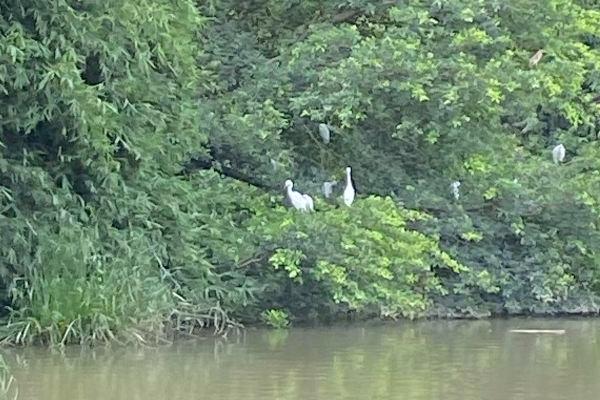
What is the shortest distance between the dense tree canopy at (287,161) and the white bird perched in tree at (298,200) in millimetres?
262

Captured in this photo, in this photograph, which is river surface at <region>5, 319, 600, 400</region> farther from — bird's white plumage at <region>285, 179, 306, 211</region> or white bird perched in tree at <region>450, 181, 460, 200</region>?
white bird perched in tree at <region>450, 181, 460, 200</region>

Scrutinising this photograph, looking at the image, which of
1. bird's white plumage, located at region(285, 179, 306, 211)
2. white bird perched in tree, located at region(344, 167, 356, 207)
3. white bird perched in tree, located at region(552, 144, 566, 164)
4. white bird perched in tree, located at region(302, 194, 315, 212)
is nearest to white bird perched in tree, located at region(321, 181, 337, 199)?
white bird perched in tree, located at region(344, 167, 356, 207)

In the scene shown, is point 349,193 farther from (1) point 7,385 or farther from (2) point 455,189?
(1) point 7,385

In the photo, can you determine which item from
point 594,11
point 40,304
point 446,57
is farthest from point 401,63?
point 40,304

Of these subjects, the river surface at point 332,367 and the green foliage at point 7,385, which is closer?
the green foliage at point 7,385

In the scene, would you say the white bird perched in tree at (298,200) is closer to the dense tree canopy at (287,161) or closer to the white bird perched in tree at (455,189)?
the dense tree canopy at (287,161)

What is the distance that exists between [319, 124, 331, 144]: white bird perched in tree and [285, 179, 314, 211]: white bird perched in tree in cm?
83

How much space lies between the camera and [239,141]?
14.3 m

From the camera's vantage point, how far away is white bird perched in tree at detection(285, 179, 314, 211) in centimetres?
1377

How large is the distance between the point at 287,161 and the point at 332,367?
4245mm

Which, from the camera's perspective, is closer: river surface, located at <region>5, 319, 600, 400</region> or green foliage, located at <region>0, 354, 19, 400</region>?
green foliage, located at <region>0, 354, 19, 400</region>

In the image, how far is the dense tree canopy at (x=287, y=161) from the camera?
11969mm

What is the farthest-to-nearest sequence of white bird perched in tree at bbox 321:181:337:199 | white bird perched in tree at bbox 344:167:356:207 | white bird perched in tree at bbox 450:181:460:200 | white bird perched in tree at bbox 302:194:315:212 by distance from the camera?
1. white bird perched in tree at bbox 450:181:460:200
2. white bird perched in tree at bbox 321:181:337:199
3. white bird perched in tree at bbox 344:167:356:207
4. white bird perched in tree at bbox 302:194:315:212

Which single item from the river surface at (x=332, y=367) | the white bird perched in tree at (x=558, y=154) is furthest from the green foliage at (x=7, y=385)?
the white bird perched in tree at (x=558, y=154)
